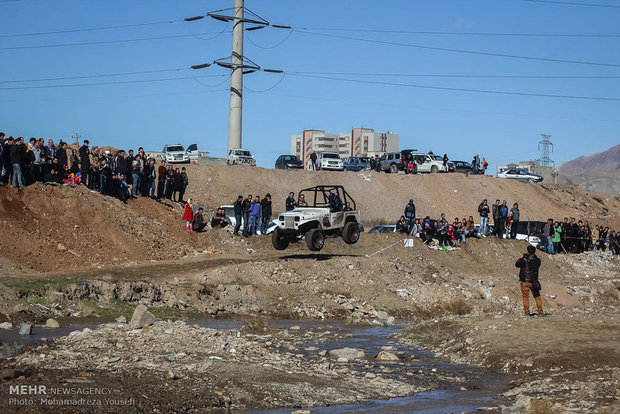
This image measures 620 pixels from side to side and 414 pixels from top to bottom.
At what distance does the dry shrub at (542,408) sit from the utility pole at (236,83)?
55339 mm

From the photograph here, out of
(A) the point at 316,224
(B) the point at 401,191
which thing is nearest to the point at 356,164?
(B) the point at 401,191

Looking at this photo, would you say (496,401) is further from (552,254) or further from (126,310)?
(552,254)

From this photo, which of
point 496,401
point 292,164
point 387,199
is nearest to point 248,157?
point 292,164

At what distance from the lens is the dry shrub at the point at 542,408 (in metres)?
11.9

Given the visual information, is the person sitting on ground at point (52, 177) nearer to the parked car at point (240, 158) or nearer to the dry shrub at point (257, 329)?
→ the dry shrub at point (257, 329)

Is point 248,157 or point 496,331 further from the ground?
point 248,157

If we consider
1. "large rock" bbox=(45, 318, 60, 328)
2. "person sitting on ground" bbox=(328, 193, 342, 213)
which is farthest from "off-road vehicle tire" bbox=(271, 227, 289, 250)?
"large rock" bbox=(45, 318, 60, 328)

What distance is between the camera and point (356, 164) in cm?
6406

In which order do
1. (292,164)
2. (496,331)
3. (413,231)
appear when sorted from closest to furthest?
(496,331), (413,231), (292,164)

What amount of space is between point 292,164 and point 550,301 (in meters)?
33.4

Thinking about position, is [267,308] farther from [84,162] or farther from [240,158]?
[240,158]

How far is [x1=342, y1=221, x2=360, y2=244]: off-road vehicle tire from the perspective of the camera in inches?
1134

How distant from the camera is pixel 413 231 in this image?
119 ft

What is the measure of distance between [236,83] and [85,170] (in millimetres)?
35618
